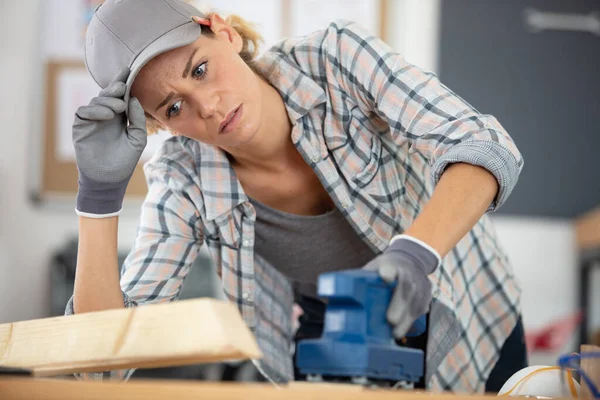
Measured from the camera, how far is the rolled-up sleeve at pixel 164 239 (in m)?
1.25

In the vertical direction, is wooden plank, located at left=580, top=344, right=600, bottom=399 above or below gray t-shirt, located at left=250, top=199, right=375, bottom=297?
above

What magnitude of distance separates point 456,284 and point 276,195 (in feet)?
1.20

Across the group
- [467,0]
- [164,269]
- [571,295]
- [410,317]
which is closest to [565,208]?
[571,295]

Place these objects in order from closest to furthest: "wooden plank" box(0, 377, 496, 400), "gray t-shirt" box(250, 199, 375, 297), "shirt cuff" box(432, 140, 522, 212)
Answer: "wooden plank" box(0, 377, 496, 400), "shirt cuff" box(432, 140, 522, 212), "gray t-shirt" box(250, 199, 375, 297)

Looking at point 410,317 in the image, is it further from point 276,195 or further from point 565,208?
point 565,208

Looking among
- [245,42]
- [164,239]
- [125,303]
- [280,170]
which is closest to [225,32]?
[245,42]

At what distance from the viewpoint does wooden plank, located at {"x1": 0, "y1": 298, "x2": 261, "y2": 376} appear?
67cm

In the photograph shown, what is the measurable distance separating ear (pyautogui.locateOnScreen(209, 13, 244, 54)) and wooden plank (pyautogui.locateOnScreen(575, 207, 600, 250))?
1941 mm

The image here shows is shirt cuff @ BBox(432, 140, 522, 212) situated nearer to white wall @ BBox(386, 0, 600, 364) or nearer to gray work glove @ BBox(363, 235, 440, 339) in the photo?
gray work glove @ BBox(363, 235, 440, 339)

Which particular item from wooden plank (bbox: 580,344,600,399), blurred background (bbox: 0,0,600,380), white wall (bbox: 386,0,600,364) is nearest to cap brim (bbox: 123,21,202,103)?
wooden plank (bbox: 580,344,600,399)

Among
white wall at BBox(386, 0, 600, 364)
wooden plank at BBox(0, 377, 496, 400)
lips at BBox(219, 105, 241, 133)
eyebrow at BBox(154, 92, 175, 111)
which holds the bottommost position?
white wall at BBox(386, 0, 600, 364)

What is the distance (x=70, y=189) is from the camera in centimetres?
338

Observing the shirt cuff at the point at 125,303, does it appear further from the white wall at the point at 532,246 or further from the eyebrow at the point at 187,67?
the white wall at the point at 532,246

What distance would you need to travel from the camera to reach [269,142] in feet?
4.30
